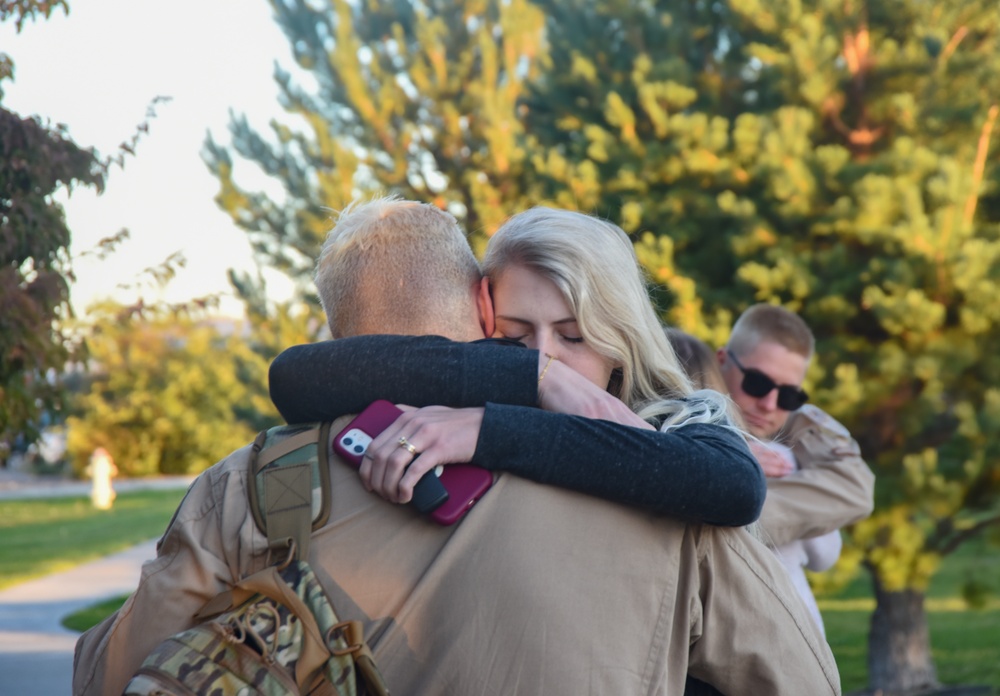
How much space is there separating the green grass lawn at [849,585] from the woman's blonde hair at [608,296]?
608 centimetres

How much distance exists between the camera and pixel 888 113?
7.43m

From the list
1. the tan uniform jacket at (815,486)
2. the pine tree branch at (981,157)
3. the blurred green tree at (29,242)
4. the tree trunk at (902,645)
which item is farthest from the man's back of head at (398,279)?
the tree trunk at (902,645)

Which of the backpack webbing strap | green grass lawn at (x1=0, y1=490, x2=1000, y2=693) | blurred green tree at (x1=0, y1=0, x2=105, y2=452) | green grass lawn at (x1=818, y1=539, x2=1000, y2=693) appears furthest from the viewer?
green grass lawn at (x1=0, y1=490, x2=1000, y2=693)

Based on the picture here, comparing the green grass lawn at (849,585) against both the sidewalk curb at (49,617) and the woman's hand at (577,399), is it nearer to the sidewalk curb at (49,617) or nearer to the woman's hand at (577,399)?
the sidewalk curb at (49,617)

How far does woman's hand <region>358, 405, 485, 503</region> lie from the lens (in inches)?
66.0

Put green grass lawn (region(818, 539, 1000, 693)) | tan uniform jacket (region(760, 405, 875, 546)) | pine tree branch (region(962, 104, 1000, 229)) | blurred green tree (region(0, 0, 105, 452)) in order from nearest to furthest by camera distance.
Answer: tan uniform jacket (region(760, 405, 875, 546)), blurred green tree (region(0, 0, 105, 452)), pine tree branch (region(962, 104, 1000, 229)), green grass lawn (region(818, 539, 1000, 693))

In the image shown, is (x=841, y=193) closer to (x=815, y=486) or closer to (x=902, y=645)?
(x=902, y=645)

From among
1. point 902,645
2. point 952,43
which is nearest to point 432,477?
point 952,43

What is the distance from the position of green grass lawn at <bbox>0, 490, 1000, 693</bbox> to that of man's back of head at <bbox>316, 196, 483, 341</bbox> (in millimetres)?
6408

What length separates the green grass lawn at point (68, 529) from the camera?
14.0m

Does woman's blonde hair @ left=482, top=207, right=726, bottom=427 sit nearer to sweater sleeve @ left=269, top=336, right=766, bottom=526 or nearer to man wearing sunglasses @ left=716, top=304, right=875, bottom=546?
sweater sleeve @ left=269, top=336, right=766, bottom=526

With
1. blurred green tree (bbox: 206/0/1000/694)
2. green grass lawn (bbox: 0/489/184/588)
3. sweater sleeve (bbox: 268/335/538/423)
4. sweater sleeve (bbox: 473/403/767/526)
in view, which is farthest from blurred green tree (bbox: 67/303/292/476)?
sweater sleeve (bbox: 473/403/767/526)

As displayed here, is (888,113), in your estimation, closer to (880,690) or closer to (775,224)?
(775,224)

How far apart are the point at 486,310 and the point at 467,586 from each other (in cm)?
64
